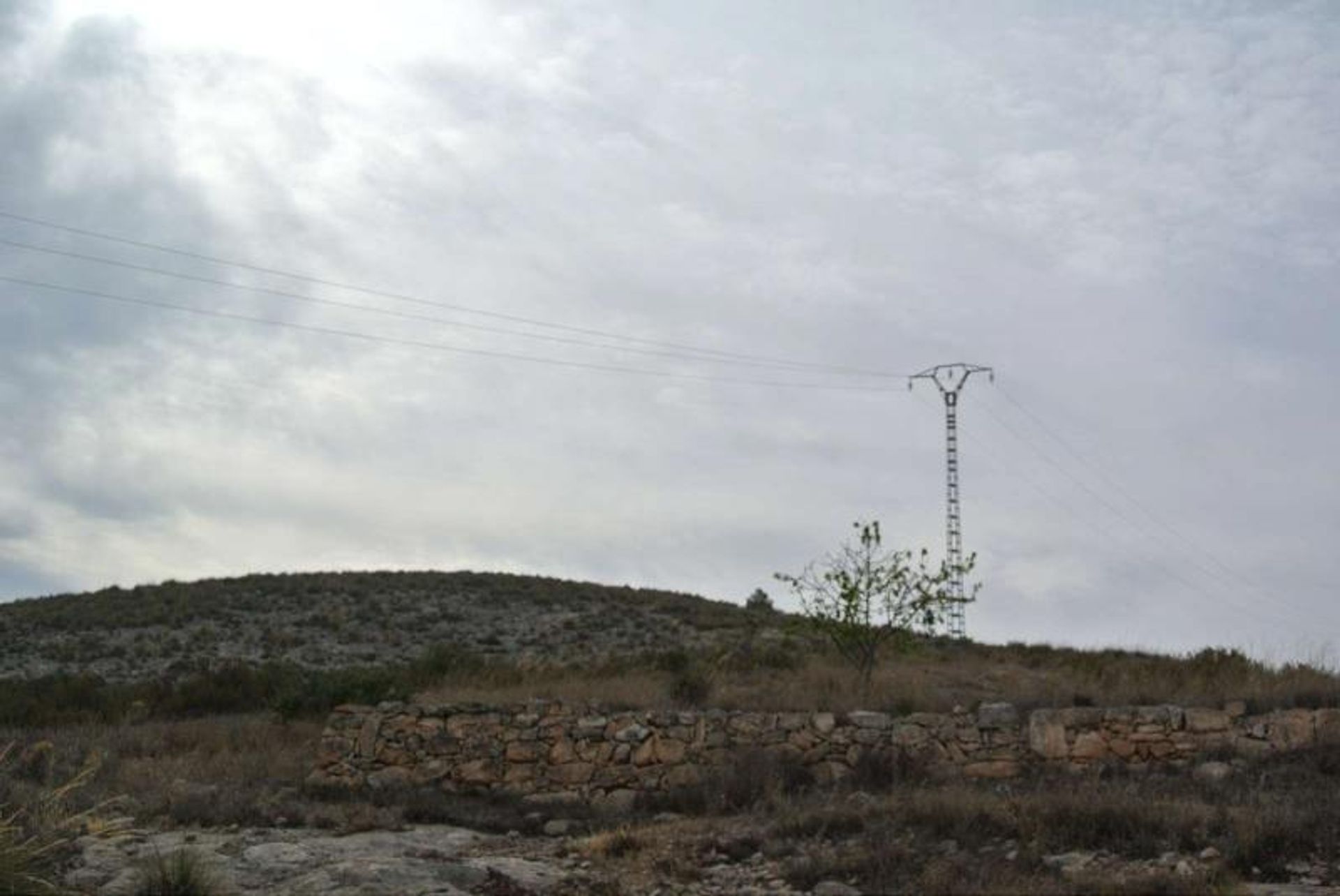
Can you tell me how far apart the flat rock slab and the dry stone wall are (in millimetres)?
3282

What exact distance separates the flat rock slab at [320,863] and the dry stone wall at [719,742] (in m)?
3.28

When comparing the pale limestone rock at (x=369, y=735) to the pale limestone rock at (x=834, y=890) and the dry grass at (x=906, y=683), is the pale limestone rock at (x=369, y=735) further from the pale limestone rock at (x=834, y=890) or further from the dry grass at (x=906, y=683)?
the pale limestone rock at (x=834, y=890)

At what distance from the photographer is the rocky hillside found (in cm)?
3406

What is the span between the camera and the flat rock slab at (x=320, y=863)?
11305 mm

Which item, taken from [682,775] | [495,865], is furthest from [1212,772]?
[495,865]

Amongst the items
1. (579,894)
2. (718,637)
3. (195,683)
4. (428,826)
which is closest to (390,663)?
(195,683)

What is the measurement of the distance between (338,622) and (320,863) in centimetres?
2689

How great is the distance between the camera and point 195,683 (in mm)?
27609

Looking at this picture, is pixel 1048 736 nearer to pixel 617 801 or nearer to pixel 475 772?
pixel 617 801

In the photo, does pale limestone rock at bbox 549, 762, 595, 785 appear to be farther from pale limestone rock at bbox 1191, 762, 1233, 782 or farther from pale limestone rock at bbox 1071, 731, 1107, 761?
pale limestone rock at bbox 1191, 762, 1233, 782

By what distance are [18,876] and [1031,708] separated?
12.4 meters

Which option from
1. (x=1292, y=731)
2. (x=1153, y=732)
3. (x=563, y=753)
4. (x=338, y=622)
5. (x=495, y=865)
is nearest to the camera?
(x=495, y=865)

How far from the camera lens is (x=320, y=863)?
12.4 metres

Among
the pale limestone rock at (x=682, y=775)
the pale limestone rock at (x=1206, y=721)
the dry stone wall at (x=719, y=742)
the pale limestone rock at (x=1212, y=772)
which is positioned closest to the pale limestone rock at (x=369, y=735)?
the dry stone wall at (x=719, y=742)
